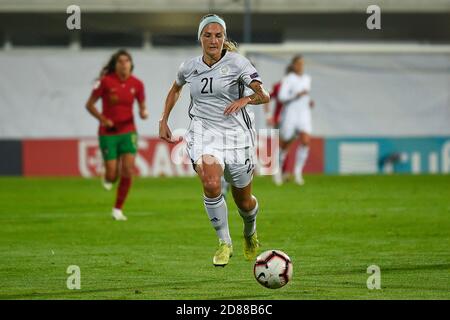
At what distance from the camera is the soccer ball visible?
9.52 m

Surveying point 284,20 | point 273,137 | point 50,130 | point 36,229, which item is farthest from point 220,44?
point 284,20

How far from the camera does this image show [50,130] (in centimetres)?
2967

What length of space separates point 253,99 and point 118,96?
6.91 m

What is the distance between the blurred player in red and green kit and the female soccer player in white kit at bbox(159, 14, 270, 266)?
18.7 feet

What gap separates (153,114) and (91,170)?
238 cm

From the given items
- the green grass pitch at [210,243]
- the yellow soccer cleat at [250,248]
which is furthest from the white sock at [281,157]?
the yellow soccer cleat at [250,248]

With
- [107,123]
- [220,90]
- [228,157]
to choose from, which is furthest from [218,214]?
[107,123]

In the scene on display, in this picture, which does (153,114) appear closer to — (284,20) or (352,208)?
(284,20)

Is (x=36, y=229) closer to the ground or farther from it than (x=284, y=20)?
closer to the ground

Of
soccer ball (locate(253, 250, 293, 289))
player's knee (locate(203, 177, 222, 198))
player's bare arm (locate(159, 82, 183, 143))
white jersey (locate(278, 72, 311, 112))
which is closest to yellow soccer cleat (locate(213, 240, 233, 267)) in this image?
player's knee (locate(203, 177, 222, 198))

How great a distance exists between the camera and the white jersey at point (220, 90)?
36.0ft

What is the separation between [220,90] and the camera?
10969 mm

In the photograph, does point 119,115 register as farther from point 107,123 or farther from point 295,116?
point 295,116

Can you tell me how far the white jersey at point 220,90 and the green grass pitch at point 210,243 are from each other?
4.21ft
